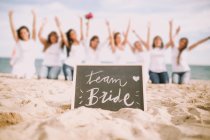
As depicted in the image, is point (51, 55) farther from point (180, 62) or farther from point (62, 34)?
point (180, 62)

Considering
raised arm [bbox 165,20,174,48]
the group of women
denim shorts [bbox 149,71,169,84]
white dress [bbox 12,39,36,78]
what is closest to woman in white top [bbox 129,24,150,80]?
the group of women

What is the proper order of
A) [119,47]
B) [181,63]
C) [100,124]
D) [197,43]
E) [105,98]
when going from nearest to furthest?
[100,124]
[105,98]
[197,43]
[181,63]
[119,47]

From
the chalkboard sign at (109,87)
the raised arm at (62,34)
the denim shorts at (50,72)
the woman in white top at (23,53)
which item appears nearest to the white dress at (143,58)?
the raised arm at (62,34)

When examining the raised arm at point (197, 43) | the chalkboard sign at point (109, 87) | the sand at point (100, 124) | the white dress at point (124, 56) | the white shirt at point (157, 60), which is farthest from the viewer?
the white dress at point (124, 56)

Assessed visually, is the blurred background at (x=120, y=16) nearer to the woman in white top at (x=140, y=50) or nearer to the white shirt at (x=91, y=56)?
the woman in white top at (x=140, y=50)

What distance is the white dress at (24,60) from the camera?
3.40m

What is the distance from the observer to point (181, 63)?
3.26m

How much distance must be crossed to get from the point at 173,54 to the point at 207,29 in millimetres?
593

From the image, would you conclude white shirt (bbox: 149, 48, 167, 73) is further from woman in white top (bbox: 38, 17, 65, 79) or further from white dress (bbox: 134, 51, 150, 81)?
woman in white top (bbox: 38, 17, 65, 79)

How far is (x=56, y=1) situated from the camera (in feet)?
11.1

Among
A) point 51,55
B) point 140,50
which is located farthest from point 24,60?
point 140,50

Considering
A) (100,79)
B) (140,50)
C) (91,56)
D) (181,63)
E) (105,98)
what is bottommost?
(105,98)

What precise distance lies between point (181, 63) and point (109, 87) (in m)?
2.01

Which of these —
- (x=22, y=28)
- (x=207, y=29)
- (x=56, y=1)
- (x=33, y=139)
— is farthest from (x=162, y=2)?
(x=33, y=139)
